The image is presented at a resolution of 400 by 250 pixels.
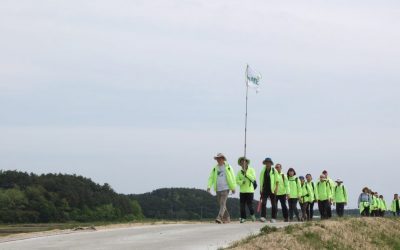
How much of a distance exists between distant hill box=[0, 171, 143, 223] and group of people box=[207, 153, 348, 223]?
74977 millimetres

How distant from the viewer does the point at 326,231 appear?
67.6ft

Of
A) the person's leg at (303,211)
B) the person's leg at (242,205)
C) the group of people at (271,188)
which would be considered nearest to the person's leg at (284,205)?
the group of people at (271,188)

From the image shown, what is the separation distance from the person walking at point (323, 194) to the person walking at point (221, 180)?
249 inches

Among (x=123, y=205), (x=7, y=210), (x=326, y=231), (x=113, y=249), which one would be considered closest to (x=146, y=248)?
(x=113, y=249)

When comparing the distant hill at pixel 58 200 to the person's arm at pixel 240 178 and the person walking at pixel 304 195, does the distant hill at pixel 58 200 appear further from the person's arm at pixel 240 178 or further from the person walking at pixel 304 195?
the person's arm at pixel 240 178

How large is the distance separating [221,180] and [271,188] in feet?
6.54

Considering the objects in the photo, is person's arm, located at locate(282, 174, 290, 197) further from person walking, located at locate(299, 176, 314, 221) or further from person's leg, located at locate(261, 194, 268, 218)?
person walking, located at locate(299, 176, 314, 221)

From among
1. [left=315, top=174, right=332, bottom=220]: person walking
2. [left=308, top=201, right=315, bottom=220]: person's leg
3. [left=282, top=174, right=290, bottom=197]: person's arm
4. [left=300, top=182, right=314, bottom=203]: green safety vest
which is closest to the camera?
[left=282, top=174, right=290, bottom=197]: person's arm

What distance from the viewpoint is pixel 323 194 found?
30.4 meters

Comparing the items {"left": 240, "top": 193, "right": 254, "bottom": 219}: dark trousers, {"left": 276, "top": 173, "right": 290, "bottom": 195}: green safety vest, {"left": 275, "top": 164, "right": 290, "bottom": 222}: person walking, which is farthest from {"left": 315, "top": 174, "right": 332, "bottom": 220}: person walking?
{"left": 240, "top": 193, "right": 254, "bottom": 219}: dark trousers

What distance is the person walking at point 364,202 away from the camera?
130 ft

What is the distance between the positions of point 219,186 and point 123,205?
106740mm

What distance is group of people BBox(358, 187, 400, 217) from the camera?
39.8m

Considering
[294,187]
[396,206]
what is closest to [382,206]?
[396,206]
